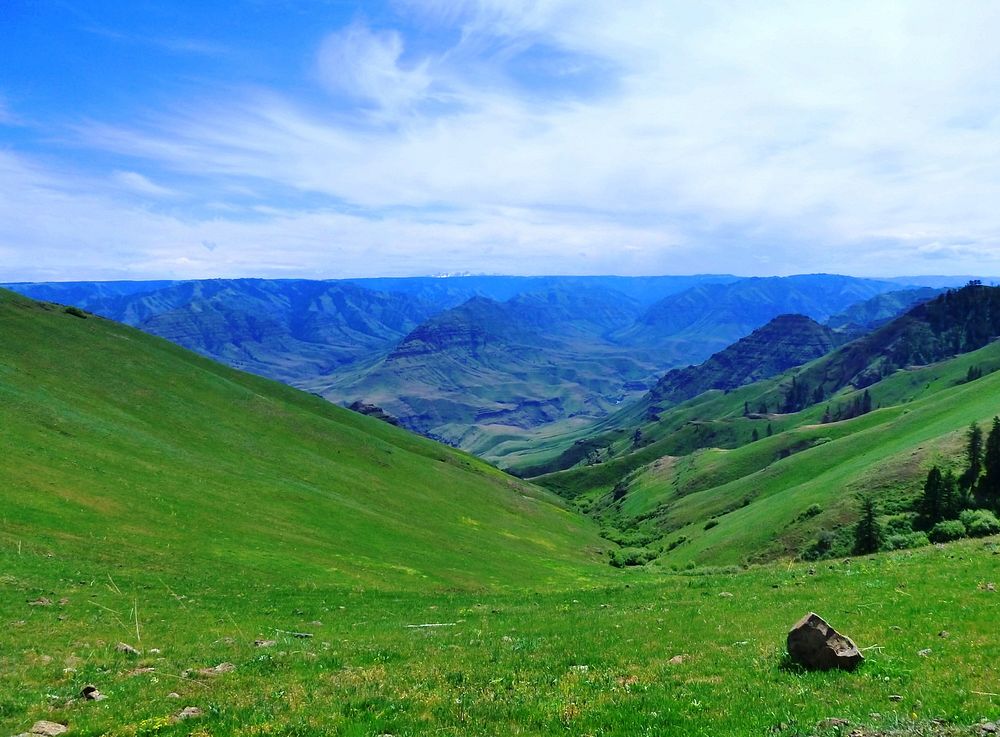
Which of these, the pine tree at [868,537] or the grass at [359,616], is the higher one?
the grass at [359,616]

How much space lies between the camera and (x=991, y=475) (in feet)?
191

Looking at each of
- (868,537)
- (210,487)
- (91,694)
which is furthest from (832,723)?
(210,487)

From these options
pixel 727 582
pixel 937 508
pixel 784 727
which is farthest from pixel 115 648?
pixel 937 508

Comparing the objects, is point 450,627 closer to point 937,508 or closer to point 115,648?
point 115,648

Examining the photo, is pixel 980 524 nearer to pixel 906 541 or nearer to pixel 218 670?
pixel 906 541

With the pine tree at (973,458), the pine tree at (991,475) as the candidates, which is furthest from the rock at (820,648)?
the pine tree at (973,458)

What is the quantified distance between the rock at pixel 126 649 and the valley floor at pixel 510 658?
0.97ft

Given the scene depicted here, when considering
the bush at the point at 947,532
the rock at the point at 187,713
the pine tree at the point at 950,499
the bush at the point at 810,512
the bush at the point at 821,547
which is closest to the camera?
the rock at the point at 187,713

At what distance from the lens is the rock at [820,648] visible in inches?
576

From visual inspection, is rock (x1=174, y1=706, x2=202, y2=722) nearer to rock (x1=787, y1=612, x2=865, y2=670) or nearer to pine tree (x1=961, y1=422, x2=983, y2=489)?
rock (x1=787, y1=612, x2=865, y2=670)

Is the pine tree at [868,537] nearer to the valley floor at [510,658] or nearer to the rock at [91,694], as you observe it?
the valley floor at [510,658]

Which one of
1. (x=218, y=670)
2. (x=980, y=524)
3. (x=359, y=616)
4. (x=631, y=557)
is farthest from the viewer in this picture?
(x=631, y=557)

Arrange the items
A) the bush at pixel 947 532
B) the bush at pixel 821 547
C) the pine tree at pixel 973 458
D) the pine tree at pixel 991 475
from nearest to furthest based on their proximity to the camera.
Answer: the bush at pixel 947 532
the pine tree at pixel 991 475
the bush at pixel 821 547
the pine tree at pixel 973 458

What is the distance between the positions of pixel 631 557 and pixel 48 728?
88.7m
